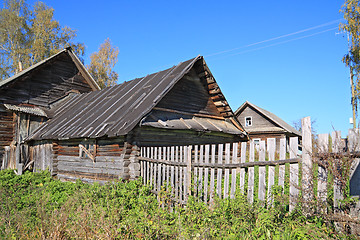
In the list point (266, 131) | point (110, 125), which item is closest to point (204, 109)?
point (110, 125)

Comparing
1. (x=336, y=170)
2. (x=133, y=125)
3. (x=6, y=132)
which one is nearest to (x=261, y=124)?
(x=133, y=125)

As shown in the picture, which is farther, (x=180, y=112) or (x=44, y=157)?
(x=44, y=157)

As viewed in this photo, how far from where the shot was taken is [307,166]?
449 centimetres

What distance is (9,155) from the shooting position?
15914 mm

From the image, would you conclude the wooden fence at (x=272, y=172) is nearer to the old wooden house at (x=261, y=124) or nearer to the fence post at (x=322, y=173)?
the fence post at (x=322, y=173)

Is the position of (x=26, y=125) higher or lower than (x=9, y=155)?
higher

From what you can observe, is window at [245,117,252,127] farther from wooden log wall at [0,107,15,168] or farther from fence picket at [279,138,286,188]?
fence picket at [279,138,286,188]

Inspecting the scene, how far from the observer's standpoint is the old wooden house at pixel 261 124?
28.0 metres

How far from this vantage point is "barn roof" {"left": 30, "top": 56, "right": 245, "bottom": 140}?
9.73 metres

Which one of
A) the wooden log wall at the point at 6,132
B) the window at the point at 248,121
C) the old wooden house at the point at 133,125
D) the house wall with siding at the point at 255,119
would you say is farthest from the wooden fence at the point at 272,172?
the window at the point at 248,121

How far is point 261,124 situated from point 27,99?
2292 cm

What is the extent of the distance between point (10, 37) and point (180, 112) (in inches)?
987

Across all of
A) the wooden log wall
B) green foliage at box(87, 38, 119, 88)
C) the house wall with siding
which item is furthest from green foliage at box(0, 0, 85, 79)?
the house wall with siding

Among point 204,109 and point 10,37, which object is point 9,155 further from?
point 10,37
